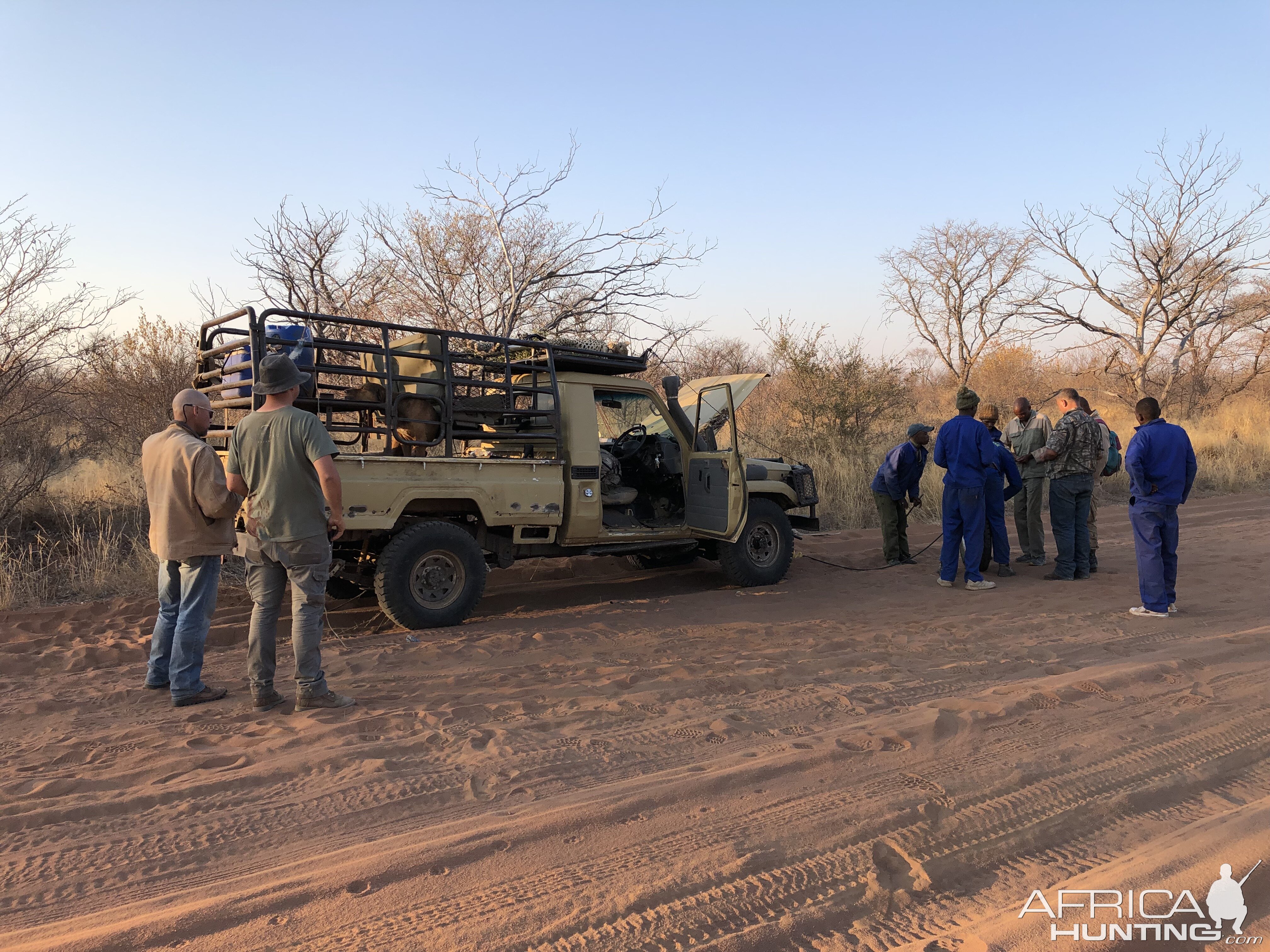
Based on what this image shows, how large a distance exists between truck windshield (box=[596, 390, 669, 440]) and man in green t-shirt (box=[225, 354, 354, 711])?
3.19m

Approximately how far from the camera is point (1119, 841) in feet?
9.89

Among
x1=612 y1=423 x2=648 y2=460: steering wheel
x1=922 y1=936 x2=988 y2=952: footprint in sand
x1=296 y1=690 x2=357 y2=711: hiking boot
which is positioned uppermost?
x1=612 y1=423 x2=648 y2=460: steering wheel

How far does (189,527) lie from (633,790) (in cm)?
295

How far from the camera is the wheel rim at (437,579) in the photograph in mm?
6355

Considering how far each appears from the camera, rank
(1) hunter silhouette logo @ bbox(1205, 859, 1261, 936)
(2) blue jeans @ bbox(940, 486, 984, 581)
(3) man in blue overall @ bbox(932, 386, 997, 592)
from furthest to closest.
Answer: (3) man in blue overall @ bbox(932, 386, 997, 592)
(2) blue jeans @ bbox(940, 486, 984, 581)
(1) hunter silhouette logo @ bbox(1205, 859, 1261, 936)

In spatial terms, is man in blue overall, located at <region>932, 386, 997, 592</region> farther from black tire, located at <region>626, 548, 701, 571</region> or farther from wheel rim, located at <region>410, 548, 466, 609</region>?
wheel rim, located at <region>410, 548, 466, 609</region>

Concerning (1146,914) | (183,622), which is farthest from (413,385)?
(1146,914)

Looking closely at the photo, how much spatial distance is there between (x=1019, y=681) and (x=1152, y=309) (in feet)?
63.5

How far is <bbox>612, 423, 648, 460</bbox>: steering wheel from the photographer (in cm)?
848

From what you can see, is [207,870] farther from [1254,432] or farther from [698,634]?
[1254,432]

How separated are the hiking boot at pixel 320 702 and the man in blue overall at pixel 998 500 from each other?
634 cm

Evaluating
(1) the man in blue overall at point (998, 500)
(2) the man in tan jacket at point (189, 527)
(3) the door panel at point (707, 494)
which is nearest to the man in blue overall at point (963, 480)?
(1) the man in blue overall at point (998, 500)

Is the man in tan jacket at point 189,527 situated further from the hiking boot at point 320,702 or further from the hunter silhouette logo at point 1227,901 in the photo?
the hunter silhouette logo at point 1227,901

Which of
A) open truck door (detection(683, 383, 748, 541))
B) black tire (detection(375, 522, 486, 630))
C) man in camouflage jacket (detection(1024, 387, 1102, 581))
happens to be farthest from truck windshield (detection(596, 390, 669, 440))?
man in camouflage jacket (detection(1024, 387, 1102, 581))
